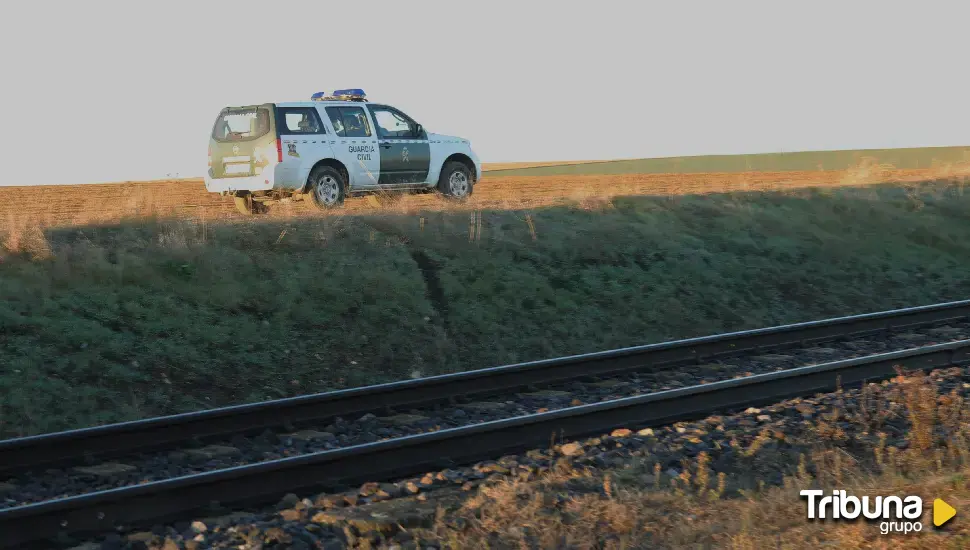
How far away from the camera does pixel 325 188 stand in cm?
1698

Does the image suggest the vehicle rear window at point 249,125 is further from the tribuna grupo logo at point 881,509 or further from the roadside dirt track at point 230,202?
the tribuna grupo logo at point 881,509

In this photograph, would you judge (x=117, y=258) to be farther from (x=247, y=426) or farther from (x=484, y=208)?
(x=484, y=208)

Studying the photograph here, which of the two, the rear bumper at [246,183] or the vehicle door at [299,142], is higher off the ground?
the vehicle door at [299,142]

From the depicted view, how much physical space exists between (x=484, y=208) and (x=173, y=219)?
5.01 metres

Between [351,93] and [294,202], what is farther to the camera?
[294,202]

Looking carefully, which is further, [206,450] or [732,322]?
[732,322]

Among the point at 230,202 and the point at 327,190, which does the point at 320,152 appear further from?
the point at 230,202

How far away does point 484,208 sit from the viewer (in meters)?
17.1

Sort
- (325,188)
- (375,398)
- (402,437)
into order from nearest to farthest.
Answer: (402,437) < (375,398) < (325,188)

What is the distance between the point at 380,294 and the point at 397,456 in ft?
20.1

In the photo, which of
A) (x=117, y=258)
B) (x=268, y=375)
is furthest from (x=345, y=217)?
(x=268, y=375)

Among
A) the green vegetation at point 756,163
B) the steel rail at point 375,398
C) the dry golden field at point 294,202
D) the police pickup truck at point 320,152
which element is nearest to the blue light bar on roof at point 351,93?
the police pickup truck at point 320,152

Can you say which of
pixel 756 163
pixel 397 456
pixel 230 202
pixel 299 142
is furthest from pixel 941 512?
pixel 756 163

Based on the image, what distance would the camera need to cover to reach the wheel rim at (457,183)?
739 inches
